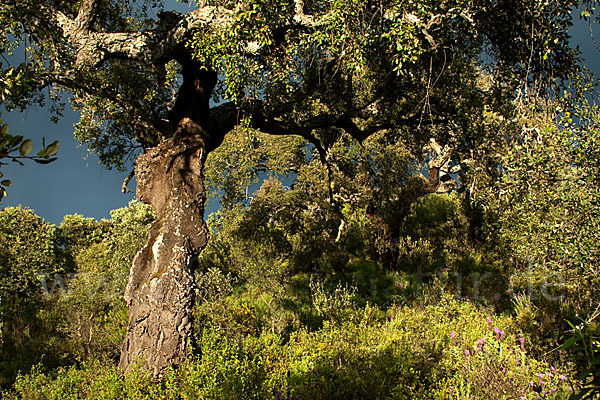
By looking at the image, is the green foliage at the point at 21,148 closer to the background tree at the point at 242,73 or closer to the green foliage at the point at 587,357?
the green foliage at the point at 587,357

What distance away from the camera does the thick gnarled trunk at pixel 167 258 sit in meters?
6.64

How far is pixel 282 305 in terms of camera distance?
38.8ft

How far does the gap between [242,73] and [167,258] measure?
3.43 metres

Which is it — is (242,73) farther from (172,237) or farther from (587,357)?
(587,357)

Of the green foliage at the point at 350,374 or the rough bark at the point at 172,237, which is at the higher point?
the rough bark at the point at 172,237

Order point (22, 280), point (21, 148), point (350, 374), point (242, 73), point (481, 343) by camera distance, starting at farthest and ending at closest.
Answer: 1. point (22, 280)
2. point (242, 73)
3. point (481, 343)
4. point (350, 374)
5. point (21, 148)

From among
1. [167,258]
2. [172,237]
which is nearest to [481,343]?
[167,258]

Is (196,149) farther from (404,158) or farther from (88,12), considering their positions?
(404,158)

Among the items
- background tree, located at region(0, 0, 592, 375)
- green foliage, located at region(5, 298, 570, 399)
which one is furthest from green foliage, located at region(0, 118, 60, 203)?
background tree, located at region(0, 0, 592, 375)

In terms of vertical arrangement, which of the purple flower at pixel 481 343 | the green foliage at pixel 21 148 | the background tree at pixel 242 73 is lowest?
the purple flower at pixel 481 343

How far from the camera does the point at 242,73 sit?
691cm

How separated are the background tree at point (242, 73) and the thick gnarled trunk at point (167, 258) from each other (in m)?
0.02

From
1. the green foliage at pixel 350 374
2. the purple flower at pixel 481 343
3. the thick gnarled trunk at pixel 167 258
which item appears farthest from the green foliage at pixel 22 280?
the purple flower at pixel 481 343

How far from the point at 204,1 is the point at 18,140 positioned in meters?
7.91
